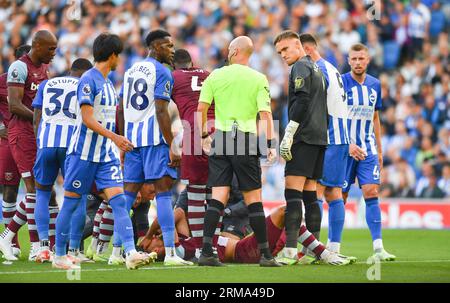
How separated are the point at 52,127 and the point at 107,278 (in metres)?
2.39

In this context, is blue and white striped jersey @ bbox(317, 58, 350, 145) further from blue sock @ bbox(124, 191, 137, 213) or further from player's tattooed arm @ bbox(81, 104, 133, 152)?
player's tattooed arm @ bbox(81, 104, 133, 152)

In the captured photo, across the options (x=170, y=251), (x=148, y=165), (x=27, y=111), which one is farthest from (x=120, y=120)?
(x=170, y=251)

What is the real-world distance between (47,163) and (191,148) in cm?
168

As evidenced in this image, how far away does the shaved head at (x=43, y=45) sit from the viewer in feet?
35.8

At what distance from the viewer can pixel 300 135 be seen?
10.1 metres

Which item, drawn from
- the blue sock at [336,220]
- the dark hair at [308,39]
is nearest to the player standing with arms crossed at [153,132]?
the dark hair at [308,39]

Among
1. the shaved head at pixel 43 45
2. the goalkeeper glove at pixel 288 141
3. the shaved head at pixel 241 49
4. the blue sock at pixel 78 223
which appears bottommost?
the blue sock at pixel 78 223

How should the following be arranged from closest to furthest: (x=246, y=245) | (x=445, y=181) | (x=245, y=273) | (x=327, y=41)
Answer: (x=245, y=273)
(x=246, y=245)
(x=445, y=181)
(x=327, y=41)

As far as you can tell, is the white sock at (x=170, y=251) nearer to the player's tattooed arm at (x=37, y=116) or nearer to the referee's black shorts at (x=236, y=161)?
the referee's black shorts at (x=236, y=161)

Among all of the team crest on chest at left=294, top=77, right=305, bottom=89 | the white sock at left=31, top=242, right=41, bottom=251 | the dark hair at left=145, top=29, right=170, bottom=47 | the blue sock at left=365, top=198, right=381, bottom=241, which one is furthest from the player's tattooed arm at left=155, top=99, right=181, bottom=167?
the blue sock at left=365, top=198, right=381, bottom=241

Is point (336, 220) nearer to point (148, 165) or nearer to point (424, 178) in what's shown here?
point (148, 165)

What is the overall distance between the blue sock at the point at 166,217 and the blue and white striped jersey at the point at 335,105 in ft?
7.29

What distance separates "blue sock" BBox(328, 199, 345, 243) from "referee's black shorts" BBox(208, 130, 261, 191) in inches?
64.7
